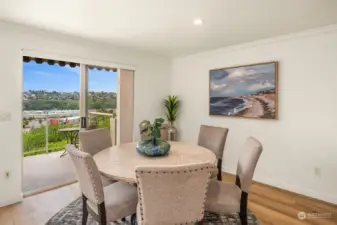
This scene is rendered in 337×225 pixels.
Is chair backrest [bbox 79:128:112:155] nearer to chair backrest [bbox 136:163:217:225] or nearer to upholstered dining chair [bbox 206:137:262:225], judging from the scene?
chair backrest [bbox 136:163:217:225]

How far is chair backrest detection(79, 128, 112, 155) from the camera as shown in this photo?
2.84 metres

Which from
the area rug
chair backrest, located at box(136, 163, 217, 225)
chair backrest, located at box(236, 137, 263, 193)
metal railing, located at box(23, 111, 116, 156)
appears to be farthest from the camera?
metal railing, located at box(23, 111, 116, 156)

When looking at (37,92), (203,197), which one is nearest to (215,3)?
(203,197)

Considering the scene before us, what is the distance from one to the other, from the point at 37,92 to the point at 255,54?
3.97 m

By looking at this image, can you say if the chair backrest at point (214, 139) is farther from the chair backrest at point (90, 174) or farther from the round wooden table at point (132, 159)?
the chair backrest at point (90, 174)

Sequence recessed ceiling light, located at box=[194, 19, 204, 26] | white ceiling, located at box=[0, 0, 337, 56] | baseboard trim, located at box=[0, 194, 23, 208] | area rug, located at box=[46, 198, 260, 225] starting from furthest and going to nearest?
baseboard trim, located at box=[0, 194, 23, 208] < recessed ceiling light, located at box=[194, 19, 204, 26] < area rug, located at box=[46, 198, 260, 225] < white ceiling, located at box=[0, 0, 337, 56]

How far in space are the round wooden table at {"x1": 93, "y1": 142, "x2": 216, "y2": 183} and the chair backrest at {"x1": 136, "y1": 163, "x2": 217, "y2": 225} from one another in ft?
0.96

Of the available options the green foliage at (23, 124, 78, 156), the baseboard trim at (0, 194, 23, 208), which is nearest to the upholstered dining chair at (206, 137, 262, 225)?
the baseboard trim at (0, 194, 23, 208)

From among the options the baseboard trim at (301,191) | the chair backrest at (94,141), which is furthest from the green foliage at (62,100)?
the baseboard trim at (301,191)

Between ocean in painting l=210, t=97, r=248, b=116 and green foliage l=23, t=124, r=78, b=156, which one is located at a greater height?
ocean in painting l=210, t=97, r=248, b=116

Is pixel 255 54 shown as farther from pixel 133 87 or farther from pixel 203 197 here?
pixel 203 197

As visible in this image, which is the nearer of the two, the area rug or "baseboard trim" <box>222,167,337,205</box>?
the area rug

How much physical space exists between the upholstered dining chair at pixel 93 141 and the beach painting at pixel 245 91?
2190mm

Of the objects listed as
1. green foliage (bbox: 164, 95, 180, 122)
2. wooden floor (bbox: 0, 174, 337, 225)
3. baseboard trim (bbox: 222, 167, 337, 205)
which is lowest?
wooden floor (bbox: 0, 174, 337, 225)
